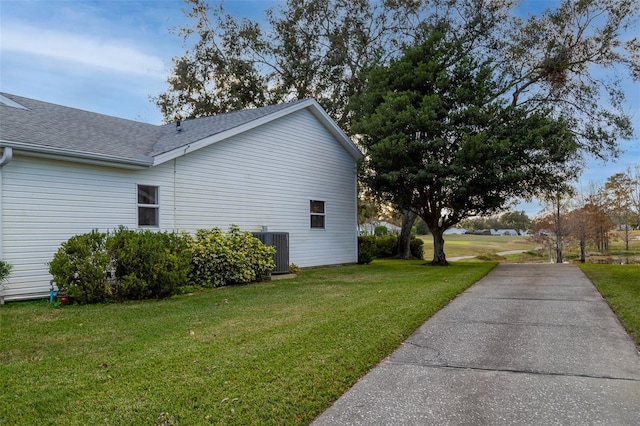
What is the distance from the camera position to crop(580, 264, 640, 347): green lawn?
5786 millimetres

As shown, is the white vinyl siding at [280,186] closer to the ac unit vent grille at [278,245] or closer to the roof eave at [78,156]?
the ac unit vent grille at [278,245]

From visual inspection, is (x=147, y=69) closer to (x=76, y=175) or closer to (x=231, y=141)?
(x=231, y=141)

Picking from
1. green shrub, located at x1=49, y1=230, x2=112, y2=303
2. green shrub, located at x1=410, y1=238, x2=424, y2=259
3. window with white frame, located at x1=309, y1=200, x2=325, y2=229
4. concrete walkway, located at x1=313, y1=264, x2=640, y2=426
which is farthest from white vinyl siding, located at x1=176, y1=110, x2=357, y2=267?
concrete walkway, located at x1=313, y1=264, x2=640, y2=426

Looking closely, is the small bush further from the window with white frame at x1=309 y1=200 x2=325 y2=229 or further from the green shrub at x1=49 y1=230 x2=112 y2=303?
the green shrub at x1=49 y1=230 x2=112 y2=303

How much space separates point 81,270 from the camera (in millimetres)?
7543

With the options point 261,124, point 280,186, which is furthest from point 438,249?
point 261,124

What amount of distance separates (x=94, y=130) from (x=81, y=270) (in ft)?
15.9

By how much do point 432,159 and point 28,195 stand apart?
11.1 metres

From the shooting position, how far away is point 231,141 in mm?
12258

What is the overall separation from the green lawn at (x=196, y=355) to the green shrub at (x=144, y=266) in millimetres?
391

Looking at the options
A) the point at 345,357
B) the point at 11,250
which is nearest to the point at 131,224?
the point at 11,250

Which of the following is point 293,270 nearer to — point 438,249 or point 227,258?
point 227,258

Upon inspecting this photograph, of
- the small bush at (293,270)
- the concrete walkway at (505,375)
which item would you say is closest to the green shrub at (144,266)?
the small bush at (293,270)

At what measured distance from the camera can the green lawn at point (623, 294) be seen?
5.79 m
